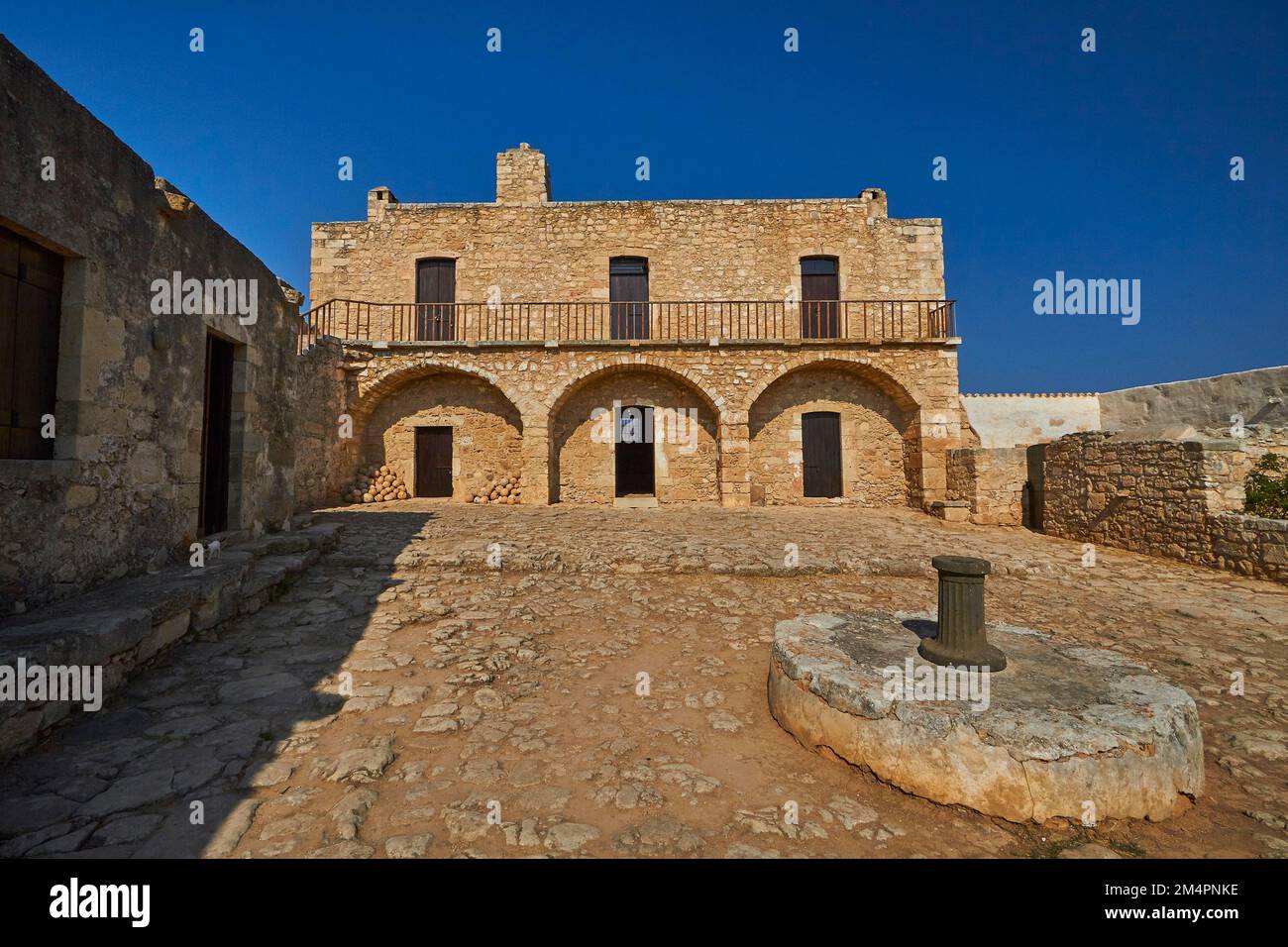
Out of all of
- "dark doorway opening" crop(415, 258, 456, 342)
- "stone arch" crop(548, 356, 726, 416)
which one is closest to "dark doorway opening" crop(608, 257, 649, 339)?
"stone arch" crop(548, 356, 726, 416)

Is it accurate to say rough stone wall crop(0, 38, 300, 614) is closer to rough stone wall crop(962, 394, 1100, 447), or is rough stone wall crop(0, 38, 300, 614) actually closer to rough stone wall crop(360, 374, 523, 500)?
rough stone wall crop(360, 374, 523, 500)

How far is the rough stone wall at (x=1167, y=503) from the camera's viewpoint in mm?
6297

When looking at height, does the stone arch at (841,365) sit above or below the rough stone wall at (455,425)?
above

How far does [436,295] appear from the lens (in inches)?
531

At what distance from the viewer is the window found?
126 inches

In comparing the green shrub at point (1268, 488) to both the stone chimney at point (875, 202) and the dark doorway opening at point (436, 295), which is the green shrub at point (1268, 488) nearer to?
the stone chimney at point (875, 202)

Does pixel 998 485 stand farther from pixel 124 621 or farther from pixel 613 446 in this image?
pixel 124 621

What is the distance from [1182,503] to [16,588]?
11445mm

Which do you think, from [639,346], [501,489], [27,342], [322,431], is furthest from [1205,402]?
[322,431]

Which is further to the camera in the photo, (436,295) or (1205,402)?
(436,295)

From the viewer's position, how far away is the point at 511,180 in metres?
13.8

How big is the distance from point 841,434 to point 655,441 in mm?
4497

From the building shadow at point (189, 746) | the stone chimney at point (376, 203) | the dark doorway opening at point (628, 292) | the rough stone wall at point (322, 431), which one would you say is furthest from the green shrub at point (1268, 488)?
the stone chimney at point (376, 203)

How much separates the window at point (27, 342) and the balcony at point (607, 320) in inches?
383
